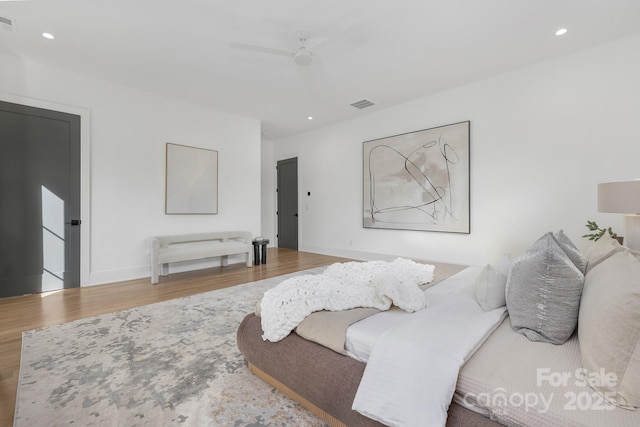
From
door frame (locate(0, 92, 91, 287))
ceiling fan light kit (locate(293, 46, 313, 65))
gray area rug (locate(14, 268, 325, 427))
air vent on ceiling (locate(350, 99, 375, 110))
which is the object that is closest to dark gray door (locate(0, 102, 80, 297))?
door frame (locate(0, 92, 91, 287))

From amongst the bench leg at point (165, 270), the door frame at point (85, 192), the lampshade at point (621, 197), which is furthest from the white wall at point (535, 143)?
the door frame at point (85, 192)

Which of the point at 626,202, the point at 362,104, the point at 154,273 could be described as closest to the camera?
the point at 626,202

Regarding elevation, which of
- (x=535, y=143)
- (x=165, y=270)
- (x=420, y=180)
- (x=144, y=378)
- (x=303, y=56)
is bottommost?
(x=144, y=378)

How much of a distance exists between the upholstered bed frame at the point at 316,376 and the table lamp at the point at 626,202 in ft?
5.46

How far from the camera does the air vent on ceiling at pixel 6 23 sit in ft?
8.79

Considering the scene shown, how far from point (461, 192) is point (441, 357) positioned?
3.69 metres

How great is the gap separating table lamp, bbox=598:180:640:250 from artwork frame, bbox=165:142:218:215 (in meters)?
4.99

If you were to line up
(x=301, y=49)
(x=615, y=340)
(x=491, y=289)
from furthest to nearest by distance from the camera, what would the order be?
(x=301, y=49)
(x=491, y=289)
(x=615, y=340)

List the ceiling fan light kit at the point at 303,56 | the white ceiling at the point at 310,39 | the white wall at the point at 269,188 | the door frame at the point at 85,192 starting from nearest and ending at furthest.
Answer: the white ceiling at the point at 310,39 → the ceiling fan light kit at the point at 303,56 → the door frame at the point at 85,192 → the white wall at the point at 269,188

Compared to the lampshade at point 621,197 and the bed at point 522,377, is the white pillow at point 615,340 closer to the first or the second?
the bed at point 522,377

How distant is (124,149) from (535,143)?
5.71 meters

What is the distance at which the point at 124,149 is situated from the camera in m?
4.11

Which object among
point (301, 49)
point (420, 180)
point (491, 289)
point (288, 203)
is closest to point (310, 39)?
point (301, 49)

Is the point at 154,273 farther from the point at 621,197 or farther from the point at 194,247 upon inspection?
the point at 621,197
